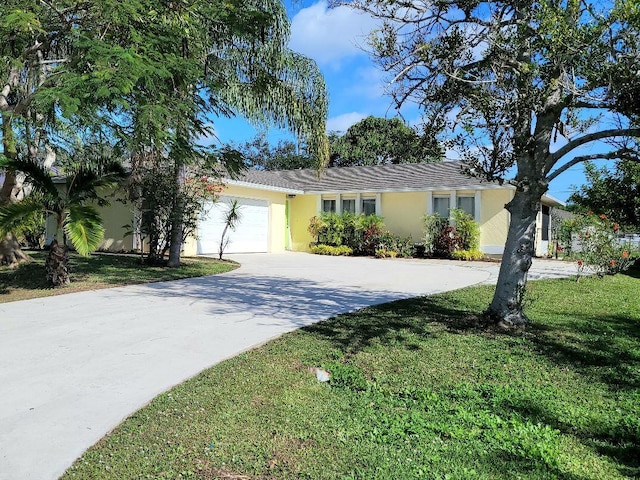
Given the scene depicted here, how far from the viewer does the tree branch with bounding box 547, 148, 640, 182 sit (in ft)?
19.3

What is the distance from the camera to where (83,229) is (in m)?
9.01

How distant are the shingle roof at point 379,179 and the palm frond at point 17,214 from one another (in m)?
10.7

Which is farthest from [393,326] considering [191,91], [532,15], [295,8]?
[295,8]

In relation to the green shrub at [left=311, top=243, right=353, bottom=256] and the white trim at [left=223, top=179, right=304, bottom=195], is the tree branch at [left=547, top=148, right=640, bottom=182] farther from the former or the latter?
the green shrub at [left=311, top=243, right=353, bottom=256]

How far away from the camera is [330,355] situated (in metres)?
5.37

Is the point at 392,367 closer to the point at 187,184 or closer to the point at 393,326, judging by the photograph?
the point at 393,326

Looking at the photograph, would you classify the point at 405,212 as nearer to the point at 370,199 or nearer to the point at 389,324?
the point at 370,199

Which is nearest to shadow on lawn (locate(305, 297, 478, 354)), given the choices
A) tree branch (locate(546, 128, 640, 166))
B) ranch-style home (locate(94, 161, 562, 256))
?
tree branch (locate(546, 128, 640, 166))

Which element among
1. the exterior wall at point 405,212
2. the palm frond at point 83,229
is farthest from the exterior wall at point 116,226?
the exterior wall at point 405,212

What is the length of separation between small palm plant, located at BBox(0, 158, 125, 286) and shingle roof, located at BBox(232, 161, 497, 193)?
9.80m

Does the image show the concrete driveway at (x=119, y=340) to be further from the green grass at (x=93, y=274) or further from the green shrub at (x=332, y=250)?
the green shrub at (x=332, y=250)

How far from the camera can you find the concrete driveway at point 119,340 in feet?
11.4

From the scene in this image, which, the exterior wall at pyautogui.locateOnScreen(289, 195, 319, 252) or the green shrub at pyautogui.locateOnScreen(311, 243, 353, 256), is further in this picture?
the exterior wall at pyautogui.locateOnScreen(289, 195, 319, 252)

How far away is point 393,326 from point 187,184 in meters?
9.41
